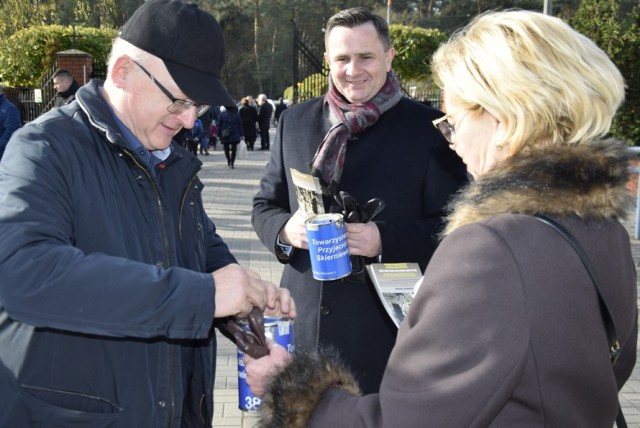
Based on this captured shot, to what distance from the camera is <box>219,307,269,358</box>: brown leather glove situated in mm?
1964

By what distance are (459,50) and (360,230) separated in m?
1.21

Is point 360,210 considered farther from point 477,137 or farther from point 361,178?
point 477,137

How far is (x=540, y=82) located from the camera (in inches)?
62.8

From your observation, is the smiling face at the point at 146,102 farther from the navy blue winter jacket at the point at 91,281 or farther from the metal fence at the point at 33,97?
the metal fence at the point at 33,97

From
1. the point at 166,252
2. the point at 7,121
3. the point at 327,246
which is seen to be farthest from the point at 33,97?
the point at 166,252

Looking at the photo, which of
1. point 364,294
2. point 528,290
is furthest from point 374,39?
point 528,290

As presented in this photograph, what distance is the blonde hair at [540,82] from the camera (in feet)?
5.24

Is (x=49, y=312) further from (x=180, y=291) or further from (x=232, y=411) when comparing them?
(x=232, y=411)

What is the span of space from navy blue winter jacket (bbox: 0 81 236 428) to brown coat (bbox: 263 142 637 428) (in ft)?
1.63

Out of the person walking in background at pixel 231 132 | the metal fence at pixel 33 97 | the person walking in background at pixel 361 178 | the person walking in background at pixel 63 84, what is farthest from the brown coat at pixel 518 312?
the metal fence at pixel 33 97

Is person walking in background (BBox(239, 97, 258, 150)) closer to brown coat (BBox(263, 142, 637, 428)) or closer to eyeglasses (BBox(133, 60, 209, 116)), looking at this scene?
eyeglasses (BBox(133, 60, 209, 116))

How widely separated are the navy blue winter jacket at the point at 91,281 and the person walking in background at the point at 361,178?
3.08ft

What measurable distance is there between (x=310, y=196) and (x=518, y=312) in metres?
→ 1.48

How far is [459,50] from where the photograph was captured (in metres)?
1.75
